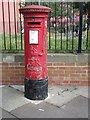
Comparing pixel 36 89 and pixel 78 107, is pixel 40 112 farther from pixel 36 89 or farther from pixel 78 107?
pixel 78 107

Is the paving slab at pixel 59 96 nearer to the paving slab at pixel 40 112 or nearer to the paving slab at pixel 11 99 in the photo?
the paving slab at pixel 40 112

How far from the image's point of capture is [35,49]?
14.4 feet

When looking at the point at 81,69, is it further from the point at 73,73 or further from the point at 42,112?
the point at 42,112

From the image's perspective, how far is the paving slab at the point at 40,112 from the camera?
401 cm

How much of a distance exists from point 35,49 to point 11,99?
1.02 meters

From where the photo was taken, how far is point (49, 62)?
5191 mm

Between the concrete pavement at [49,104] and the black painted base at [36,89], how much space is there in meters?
0.09

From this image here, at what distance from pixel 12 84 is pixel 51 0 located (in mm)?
2028

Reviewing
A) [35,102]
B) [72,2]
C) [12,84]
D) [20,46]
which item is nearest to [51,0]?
[72,2]

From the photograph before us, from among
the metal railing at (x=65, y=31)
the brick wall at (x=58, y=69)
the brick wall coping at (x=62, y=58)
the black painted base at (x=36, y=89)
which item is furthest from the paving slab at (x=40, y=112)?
the metal railing at (x=65, y=31)

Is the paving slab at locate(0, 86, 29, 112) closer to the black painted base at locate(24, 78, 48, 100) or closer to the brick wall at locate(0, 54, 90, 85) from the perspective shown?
the black painted base at locate(24, 78, 48, 100)

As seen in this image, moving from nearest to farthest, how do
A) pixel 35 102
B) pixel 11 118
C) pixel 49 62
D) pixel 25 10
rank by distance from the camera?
pixel 11 118 → pixel 25 10 → pixel 35 102 → pixel 49 62

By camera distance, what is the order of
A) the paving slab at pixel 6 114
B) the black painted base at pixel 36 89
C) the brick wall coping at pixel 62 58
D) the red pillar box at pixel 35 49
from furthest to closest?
the brick wall coping at pixel 62 58, the black painted base at pixel 36 89, the red pillar box at pixel 35 49, the paving slab at pixel 6 114

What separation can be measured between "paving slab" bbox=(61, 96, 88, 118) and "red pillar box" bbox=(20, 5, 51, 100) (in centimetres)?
52
